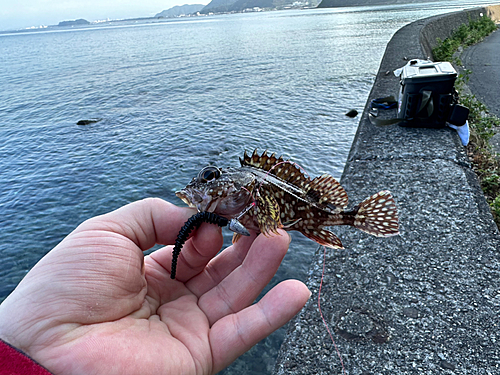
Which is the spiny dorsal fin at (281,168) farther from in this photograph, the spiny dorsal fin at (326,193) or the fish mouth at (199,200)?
the fish mouth at (199,200)

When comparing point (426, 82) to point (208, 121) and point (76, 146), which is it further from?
point (76, 146)

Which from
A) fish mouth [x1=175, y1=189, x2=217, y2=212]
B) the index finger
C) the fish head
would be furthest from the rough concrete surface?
the index finger

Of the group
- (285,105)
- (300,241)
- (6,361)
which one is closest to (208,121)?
(285,105)

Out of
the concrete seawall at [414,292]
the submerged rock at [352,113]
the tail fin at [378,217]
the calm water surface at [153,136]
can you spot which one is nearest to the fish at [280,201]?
the tail fin at [378,217]

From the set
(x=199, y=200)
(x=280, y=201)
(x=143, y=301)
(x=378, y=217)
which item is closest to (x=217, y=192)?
(x=199, y=200)

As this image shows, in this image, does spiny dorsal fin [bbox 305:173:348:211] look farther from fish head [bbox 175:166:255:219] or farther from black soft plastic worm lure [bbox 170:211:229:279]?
black soft plastic worm lure [bbox 170:211:229:279]

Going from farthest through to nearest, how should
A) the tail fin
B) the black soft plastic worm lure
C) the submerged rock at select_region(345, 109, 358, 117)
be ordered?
the submerged rock at select_region(345, 109, 358, 117) → the tail fin → the black soft plastic worm lure
